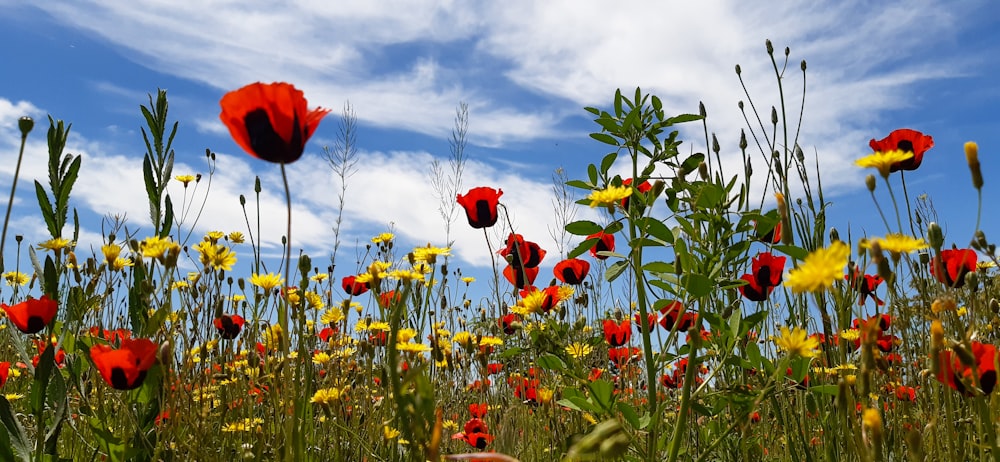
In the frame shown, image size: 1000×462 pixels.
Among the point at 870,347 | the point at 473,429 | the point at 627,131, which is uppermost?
the point at 627,131

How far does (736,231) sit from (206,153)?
2.35 m

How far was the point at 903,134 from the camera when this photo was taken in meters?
2.20

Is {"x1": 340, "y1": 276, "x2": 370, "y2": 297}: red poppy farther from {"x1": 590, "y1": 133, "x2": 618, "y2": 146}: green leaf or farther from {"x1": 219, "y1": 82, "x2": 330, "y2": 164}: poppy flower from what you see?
{"x1": 219, "y1": 82, "x2": 330, "y2": 164}: poppy flower

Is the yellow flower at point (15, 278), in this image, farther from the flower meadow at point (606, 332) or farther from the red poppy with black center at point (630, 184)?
the red poppy with black center at point (630, 184)

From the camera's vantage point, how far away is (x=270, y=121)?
44.9 inches

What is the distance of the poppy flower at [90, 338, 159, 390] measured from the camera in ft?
5.14

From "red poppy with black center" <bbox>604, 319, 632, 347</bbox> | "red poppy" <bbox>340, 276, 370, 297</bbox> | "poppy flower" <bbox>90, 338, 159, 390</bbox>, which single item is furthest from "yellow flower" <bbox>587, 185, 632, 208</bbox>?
"red poppy" <bbox>340, 276, 370, 297</bbox>

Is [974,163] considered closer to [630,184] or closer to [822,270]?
[822,270]

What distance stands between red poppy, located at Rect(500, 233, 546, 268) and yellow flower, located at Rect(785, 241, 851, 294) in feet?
4.64

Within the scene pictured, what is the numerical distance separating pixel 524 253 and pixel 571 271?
0.26 metres

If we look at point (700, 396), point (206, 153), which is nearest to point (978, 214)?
point (700, 396)

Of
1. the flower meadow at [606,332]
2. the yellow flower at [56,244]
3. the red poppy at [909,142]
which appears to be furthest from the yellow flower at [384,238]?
the red poppy at [909,142]

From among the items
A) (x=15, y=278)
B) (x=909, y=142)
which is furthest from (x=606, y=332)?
(x=15, y=278)

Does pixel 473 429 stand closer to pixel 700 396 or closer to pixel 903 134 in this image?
pixel 700 396
